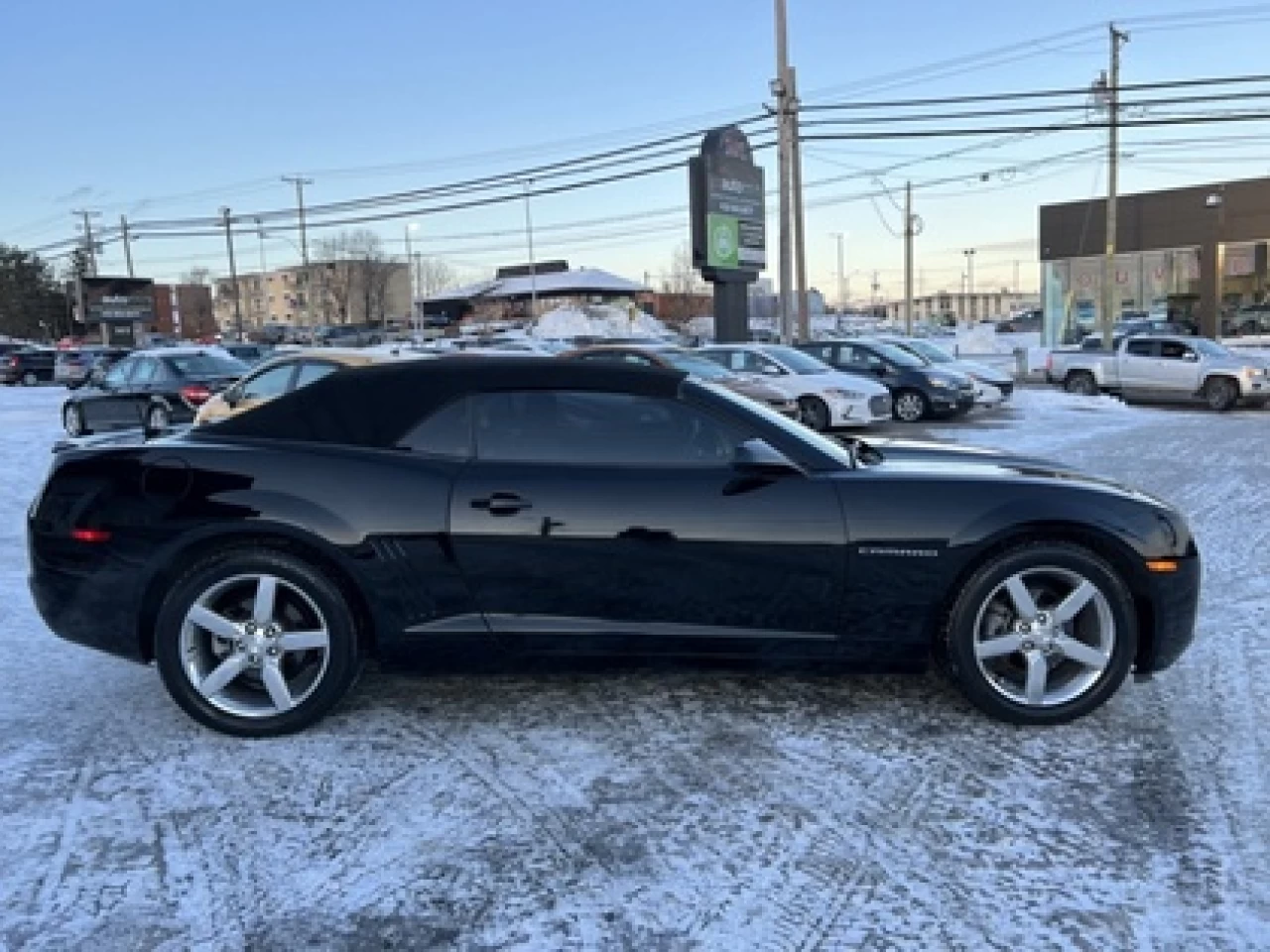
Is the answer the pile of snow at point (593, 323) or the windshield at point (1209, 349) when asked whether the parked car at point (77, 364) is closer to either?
the windshield at point (1209, 349)

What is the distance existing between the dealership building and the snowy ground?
33.5 meters

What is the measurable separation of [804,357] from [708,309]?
7996 centimetres

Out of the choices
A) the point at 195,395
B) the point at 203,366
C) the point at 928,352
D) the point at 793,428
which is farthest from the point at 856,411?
the point at 793,428

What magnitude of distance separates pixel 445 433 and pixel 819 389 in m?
11.3

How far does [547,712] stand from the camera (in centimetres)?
407

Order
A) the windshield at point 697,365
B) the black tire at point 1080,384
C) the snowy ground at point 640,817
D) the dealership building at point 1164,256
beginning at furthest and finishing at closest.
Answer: the dealership building at point 1164,256 → the black tire at point 1080,384 → the windshield at point 697,365 → the snowy ground at point 640,817

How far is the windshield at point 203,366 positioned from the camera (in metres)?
15.3

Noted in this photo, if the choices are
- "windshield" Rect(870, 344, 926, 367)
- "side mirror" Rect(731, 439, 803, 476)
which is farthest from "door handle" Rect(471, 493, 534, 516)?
"windshield" Rect(870, 344, 926, 367)

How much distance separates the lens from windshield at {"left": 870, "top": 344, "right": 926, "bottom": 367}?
17.2m

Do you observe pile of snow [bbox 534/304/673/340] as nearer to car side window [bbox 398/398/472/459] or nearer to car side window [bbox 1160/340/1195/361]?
car side window [bbox 1160/340/1195/361]

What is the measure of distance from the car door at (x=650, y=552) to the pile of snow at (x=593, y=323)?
56434 mm

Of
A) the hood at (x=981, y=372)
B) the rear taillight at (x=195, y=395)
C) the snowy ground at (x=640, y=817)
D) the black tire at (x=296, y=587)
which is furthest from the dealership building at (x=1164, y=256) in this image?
the black tire at (x=296, y=587)

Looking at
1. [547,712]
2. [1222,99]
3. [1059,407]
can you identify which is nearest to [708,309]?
[1222,99]

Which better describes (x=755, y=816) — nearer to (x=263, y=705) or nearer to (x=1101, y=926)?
(x=1101, y=926)
